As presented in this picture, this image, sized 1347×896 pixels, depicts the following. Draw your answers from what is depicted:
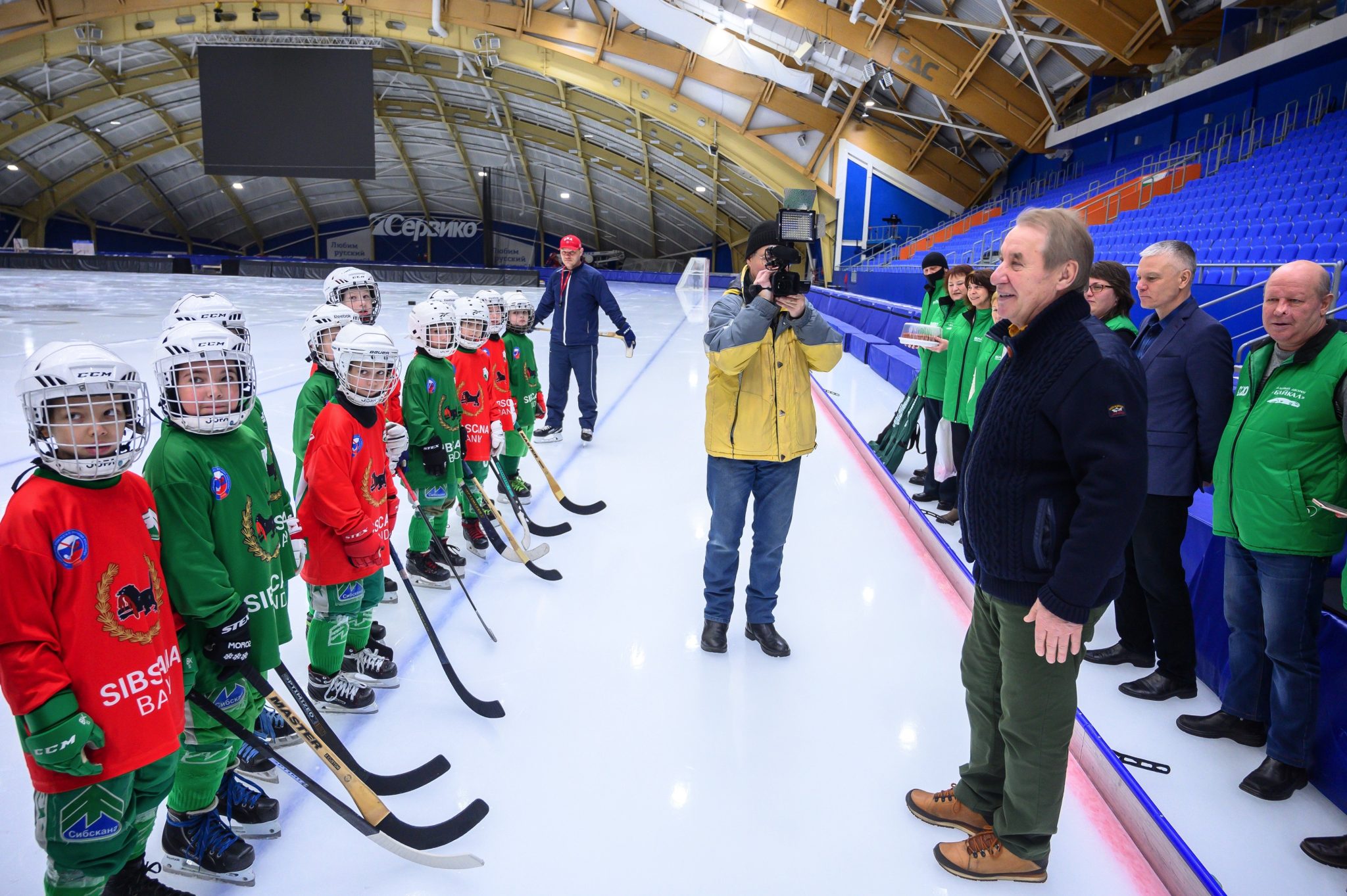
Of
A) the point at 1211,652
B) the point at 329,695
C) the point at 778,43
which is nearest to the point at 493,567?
the point at 329,695

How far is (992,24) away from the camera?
19078 mm

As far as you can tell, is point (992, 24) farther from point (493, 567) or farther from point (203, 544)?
point (203, 544)

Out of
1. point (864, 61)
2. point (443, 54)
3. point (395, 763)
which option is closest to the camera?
point (395, 763)

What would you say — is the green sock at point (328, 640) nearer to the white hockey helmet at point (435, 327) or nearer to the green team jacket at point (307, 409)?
the green team jacket at point (307, 409)

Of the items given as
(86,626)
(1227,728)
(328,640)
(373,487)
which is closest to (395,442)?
(373,487)

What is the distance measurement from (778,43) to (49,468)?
21329mm

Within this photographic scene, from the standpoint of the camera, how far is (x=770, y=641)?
355cm

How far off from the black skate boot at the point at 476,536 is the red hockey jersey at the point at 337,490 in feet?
5.75

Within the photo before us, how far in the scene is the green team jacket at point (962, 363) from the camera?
15.8 feet

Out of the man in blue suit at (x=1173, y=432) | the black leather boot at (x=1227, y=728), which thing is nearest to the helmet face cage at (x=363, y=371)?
the man in blue suit at (x=1173, y=432)

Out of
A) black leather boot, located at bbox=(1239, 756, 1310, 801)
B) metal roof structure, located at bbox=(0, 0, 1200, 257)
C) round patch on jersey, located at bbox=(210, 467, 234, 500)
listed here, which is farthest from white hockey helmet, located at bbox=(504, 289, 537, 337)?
metal roof structure, located at bbox=(0, 0, 1200, 257)

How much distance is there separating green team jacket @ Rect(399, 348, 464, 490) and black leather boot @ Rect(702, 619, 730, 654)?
1.41 metres

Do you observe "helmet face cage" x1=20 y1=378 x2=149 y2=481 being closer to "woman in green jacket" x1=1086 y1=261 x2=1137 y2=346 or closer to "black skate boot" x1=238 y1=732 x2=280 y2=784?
"black skate boot" x1=238 y1=732 x2=280 y2=784

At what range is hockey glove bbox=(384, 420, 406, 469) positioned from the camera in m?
3.04
